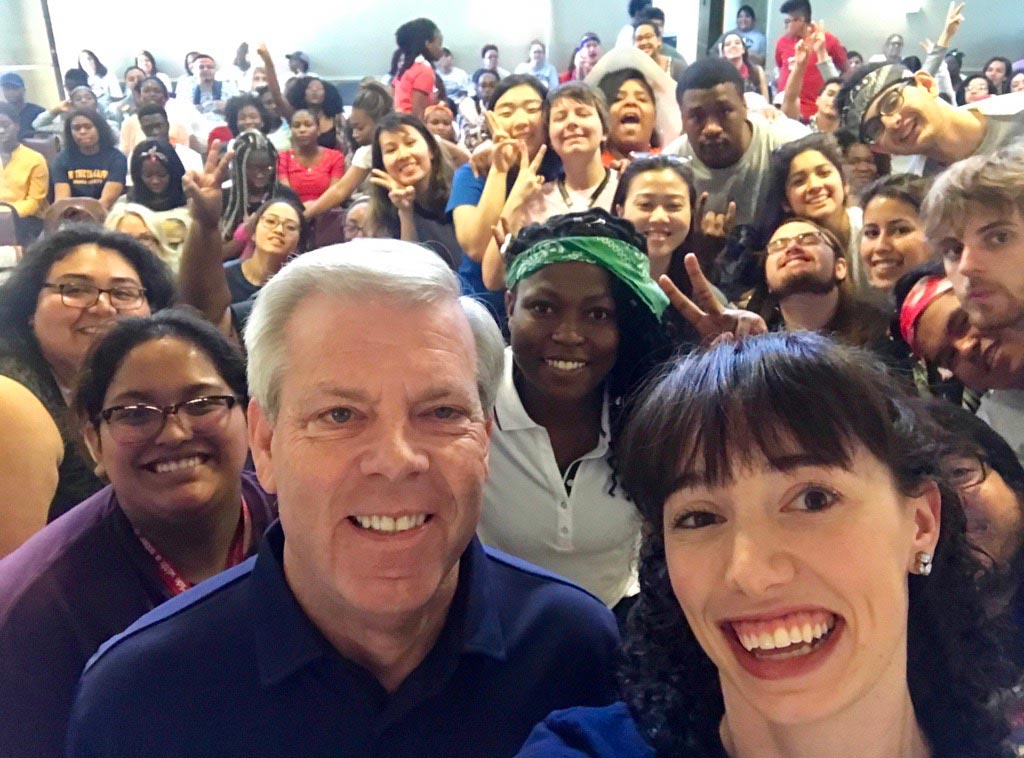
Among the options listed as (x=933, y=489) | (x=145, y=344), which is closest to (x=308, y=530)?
(x=145, y=344)

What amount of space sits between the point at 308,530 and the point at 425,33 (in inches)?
256

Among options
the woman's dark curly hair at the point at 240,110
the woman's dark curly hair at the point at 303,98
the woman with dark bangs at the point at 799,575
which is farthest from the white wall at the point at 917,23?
the woman with dark bangs at the point at 799,575

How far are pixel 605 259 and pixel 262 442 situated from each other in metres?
0.99

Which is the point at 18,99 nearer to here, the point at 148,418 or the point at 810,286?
the point at 148,418

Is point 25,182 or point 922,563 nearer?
point 922,563

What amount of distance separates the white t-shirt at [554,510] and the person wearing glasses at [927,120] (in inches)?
64.1

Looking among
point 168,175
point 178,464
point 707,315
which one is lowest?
point 178,464

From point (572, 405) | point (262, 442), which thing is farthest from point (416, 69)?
point (262, 442)

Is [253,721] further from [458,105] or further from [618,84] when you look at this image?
[458,105]

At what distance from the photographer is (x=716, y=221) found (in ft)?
10.0

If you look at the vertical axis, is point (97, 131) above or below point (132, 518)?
above

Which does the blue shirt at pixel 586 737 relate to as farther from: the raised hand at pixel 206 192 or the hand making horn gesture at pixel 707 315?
the raised hand at pixel 206 192

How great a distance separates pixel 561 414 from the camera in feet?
6.86

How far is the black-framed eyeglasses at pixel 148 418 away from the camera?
1.69 metres
